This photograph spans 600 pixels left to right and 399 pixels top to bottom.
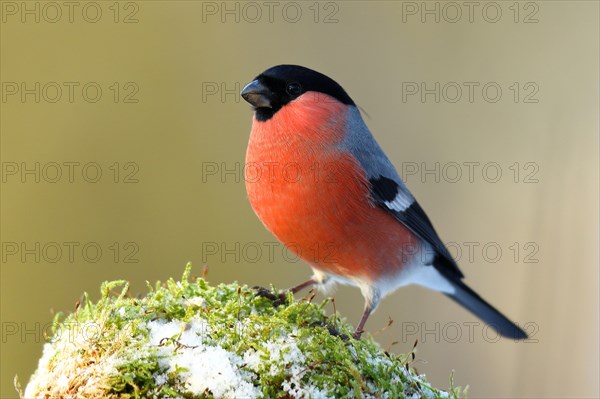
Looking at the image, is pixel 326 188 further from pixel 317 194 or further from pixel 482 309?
pixel 482 309

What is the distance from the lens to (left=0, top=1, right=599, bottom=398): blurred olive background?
6008 mm

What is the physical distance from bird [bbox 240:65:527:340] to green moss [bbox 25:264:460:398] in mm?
933

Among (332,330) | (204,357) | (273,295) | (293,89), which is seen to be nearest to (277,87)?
(293,89)

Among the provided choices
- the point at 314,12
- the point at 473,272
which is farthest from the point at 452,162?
the point at 314,12

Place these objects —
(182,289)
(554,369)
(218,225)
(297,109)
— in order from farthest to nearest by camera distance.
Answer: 1. (218,225)
2. (554,369)
3. (297,109)
4. (182,289)

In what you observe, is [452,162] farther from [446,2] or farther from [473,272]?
[446,2]

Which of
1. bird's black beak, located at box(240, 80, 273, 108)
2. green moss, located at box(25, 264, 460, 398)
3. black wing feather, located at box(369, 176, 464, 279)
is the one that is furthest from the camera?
black wing feather, located at box(369, 176, 464, 279)

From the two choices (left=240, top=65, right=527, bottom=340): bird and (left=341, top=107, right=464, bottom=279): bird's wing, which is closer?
(left=240, top=65, right=527, bottom=340): bird

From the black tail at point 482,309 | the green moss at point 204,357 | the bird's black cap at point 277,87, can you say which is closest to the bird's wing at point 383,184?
the bird's black cap at point 277,87

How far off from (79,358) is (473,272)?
481 cm

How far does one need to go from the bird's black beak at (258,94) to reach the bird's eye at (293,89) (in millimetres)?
96

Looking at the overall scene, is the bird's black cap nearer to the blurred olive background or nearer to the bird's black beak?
the bird's black beak

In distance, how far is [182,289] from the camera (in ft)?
7.63

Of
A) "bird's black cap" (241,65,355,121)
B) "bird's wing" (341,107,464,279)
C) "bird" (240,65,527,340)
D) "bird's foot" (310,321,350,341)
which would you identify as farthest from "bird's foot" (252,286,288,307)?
"bird's black cap" (241,65,355,121)
